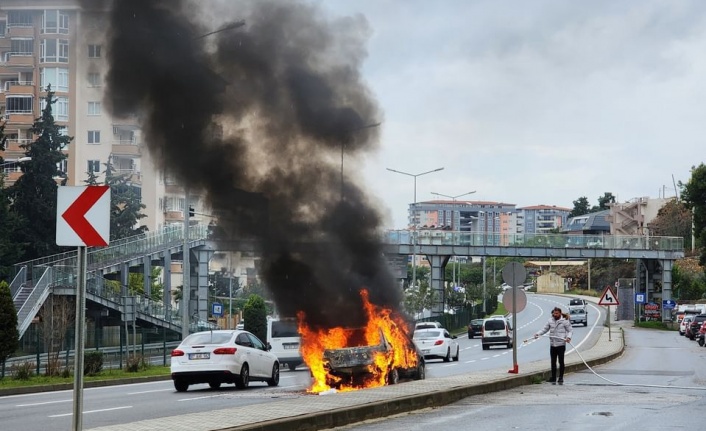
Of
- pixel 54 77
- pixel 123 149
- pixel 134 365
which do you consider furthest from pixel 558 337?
pixel 54 77

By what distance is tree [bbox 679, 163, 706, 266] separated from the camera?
297 feet

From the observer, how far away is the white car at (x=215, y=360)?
79.4ft

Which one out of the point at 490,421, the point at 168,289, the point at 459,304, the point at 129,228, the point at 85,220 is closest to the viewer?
the point at 85,220

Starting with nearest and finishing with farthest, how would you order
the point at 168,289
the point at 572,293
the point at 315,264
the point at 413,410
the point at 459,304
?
the point at 413,410 < the point at 315,264 < the point at 168,289 < the point at 459,304 < the point at 572,293

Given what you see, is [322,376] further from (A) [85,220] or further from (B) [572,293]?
(B) [572,293]

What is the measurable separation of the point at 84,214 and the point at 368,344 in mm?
13017

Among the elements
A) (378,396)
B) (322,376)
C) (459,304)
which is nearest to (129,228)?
(459,304)

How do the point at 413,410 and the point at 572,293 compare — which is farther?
the point at 572,293

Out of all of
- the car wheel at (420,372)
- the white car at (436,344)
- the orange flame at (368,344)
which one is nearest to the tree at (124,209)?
the white car at (436,344)

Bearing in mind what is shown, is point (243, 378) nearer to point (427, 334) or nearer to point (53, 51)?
point (427, 334)

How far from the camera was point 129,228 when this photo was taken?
6888cm

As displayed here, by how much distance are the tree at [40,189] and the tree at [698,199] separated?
5300 centimetres

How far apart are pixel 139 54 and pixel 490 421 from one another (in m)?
11.4

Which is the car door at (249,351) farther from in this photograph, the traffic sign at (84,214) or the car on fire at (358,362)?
the traffic sign at (84,214)
